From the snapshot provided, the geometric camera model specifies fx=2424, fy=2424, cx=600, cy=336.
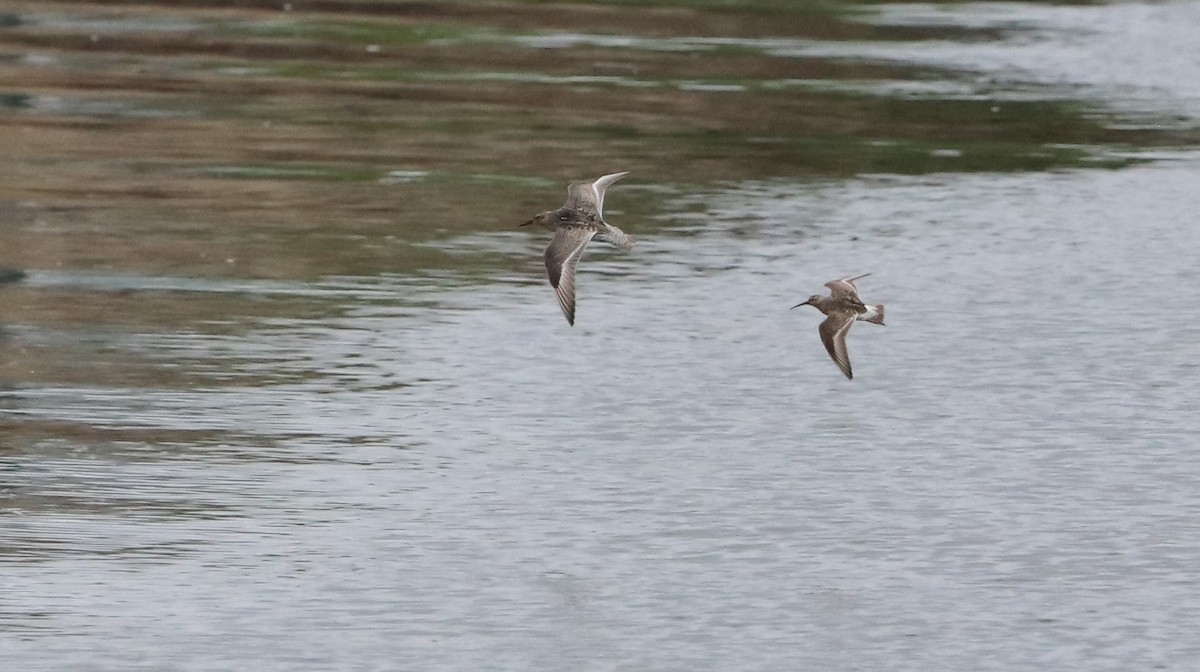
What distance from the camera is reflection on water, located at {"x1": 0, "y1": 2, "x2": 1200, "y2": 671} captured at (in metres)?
7.05

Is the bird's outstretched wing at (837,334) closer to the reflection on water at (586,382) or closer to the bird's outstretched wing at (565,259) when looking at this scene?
the reflection on water at (586,382)

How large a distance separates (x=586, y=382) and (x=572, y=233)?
109cm

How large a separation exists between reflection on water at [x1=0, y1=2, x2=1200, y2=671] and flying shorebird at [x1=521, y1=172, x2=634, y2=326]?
0.64m

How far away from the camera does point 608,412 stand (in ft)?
30.2

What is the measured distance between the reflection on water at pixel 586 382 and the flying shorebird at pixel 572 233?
2.09 feet

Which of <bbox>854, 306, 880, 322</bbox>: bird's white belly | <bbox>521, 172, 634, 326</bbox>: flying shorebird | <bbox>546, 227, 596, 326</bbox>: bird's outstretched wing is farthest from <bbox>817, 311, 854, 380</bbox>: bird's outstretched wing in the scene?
<bbox>546, 227, 596, 326</bbox>: bird's outstretched wing

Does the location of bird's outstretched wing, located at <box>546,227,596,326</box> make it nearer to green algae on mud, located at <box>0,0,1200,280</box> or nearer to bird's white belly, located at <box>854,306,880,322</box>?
bird's white belly, located at <box>854,306,880,322</box>

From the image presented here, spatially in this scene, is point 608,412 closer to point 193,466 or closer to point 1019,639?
point 193,466

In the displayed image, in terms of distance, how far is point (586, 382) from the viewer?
9625mm

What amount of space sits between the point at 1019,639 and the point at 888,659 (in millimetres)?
439

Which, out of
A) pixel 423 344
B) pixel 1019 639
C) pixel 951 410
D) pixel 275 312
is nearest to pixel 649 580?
pixel 1019 639

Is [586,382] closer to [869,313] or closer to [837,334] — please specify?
[837,334]

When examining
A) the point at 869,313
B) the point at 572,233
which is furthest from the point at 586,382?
the point at 869,313

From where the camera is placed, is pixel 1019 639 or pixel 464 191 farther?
pixel 464 191
